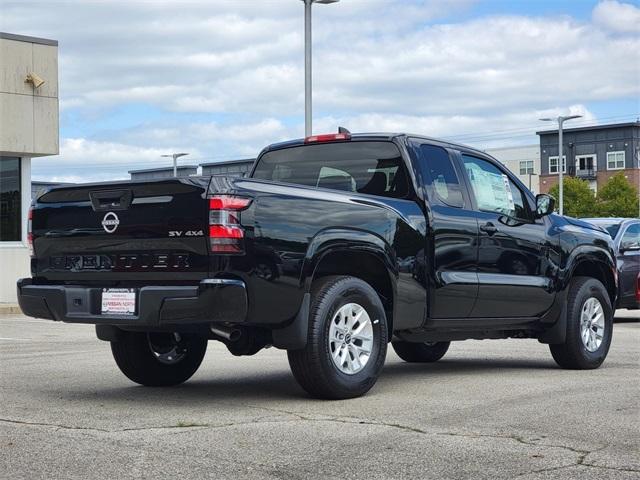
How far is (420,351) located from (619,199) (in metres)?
77.1

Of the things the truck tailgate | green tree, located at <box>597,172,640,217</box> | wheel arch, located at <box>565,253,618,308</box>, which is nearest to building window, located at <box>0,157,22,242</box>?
wheel arch, located at <box>565,253,618,308</box>

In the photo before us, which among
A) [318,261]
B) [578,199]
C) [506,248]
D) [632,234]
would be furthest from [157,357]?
[578,199]

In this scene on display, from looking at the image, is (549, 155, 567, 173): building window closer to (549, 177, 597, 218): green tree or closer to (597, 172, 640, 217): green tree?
(549, 177, 597, 218): green tree

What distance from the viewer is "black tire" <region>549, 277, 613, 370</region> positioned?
10258 mm

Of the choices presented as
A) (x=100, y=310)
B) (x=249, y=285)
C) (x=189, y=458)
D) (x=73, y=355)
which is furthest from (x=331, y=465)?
(x=73, y=355)

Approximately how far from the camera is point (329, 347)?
305 inches

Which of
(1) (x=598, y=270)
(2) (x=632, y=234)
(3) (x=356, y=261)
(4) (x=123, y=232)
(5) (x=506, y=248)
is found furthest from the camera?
(2) (x=632, y=234)

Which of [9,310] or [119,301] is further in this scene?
[9,310]

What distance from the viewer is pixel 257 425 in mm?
6855

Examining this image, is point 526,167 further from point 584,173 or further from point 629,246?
point 629,246

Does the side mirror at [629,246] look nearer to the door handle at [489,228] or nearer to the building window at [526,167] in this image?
the door handle at [489,228]

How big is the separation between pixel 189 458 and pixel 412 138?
415 centimetres

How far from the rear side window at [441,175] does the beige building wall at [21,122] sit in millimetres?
17382

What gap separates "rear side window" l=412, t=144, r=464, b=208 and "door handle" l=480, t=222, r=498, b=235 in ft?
0.88
